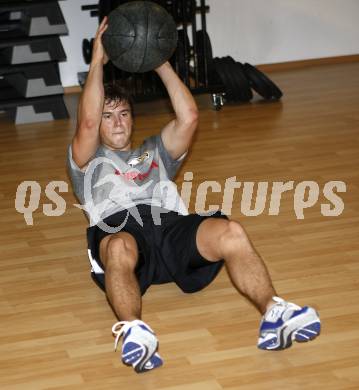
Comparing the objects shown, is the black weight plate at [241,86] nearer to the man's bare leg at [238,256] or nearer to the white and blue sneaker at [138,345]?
the man's bare leg at [238,256]

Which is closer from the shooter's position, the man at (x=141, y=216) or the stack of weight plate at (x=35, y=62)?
the man at (x=141, y=216)

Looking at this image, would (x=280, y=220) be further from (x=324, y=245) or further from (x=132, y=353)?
(x=132, y=353)

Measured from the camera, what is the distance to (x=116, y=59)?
3.23 m

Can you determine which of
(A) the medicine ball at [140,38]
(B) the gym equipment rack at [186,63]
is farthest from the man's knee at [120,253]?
(B) the gym equipment rack at [186,63]

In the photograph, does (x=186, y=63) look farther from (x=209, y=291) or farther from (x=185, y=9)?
(x=209, y=291)

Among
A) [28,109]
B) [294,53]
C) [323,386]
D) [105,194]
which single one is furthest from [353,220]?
[294,53]

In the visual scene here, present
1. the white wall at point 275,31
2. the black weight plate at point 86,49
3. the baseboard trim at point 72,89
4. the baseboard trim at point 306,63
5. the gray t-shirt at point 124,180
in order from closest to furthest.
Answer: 1. the gray t-shirt at point 124,180
2. the black weight plate at point 86,49
3. the baseboard trim at point 72,89
4. the white wall at point 275,31
5. the baseboard trim at point 306,63

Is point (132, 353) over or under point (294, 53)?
over

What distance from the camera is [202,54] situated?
625cm

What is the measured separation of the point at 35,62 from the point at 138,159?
3402 millimetres

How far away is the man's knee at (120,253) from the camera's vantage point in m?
2.78

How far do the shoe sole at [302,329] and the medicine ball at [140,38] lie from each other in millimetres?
1178

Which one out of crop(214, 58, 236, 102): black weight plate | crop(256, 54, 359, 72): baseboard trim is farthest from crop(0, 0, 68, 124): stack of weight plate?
crop(256, 54, 359, 72): baseboard trim

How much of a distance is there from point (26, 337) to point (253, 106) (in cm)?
378
